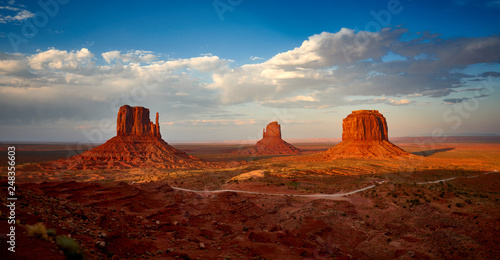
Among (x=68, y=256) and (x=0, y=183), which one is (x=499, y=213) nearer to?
(x=68, y=256)

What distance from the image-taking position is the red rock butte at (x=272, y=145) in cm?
16288

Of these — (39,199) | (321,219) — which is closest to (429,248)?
(321,219)

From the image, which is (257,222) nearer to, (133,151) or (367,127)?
(133,151)

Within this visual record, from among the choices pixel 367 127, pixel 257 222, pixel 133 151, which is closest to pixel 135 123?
pixel 133 151

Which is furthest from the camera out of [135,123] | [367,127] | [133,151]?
[367,127]

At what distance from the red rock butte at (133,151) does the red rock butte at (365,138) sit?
55545 millimetres

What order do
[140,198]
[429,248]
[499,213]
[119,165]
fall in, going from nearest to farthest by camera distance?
1. [429,248]
2. [499,213]
3. [140,198]
4. [119,165]

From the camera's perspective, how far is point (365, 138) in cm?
10125

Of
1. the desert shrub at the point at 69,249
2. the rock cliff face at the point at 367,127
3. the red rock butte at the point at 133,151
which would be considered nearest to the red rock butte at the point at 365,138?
the rock cliff face at the point at 367,127

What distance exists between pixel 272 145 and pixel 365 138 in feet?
246

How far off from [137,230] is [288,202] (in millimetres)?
18534

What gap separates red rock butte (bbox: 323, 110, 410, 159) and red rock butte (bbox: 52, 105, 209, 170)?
5554 centimetres

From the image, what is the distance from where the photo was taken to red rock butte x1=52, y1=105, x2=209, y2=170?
8100 cm

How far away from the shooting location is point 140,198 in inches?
1172
